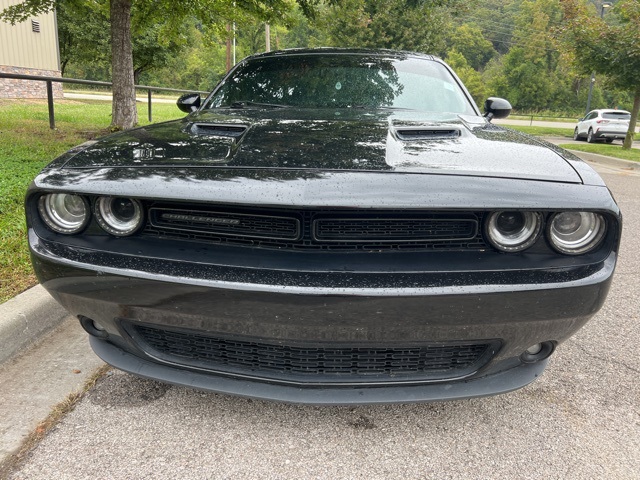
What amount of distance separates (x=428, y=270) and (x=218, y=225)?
689mm

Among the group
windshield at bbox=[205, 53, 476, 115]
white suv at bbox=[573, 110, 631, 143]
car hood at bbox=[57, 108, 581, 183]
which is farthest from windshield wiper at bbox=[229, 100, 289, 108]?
white suv at bbox=[573, 110, 631, 143]

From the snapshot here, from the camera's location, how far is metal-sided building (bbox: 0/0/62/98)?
18.9 meters

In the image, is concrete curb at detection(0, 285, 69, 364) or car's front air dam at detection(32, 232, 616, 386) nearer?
car's front air dam at detection(32, 232, 616, 386)

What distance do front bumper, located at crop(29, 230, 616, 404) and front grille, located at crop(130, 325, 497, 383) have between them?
0.01 meters

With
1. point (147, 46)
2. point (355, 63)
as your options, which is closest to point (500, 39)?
point (147, 46)

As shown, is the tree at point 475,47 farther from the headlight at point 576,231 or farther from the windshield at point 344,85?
the headlight at point 576,231

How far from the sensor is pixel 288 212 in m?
1.53

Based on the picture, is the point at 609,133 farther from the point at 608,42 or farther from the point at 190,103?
the point at 190,103

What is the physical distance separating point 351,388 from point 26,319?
5.52 feet

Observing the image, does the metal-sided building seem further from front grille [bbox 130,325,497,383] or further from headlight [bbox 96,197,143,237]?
front grille [bbox 130,325,497,383]

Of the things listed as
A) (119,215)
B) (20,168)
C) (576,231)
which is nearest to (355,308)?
(576,231)

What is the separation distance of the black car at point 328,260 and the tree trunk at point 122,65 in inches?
283

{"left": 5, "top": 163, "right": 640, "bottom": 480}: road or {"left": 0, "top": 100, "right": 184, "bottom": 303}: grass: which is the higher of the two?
{"left": 0, "top": 100, "right": 184, "bottom": 303}: grass

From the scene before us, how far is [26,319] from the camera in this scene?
2.32 m
